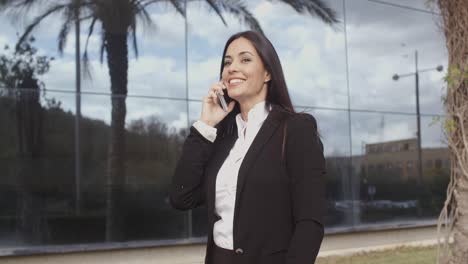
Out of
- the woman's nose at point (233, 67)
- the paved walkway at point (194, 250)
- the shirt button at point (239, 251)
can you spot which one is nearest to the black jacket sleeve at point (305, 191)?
the shirt button at point (239, 251)

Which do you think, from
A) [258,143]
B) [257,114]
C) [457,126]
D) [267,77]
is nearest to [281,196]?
[258,143]

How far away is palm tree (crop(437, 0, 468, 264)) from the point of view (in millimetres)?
5109

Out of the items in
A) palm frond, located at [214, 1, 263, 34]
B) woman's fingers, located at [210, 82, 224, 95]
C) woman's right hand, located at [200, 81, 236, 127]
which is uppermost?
palm frond, located at [214, 1, 263, 34]

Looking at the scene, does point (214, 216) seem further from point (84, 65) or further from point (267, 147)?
point (84, 65)

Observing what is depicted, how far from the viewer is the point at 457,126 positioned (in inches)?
205

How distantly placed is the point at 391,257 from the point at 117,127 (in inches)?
169

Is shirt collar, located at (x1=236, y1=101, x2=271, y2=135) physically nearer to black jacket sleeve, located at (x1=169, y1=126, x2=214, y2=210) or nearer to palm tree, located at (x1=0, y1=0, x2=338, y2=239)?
black jacket sleeve, located at (x1=169, y1=126, x2=214, y2=210)

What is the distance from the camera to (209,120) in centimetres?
222

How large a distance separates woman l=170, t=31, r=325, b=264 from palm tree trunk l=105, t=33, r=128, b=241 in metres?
5.72

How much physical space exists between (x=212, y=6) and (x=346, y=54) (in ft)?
8.24

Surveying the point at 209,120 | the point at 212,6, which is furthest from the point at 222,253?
Answer: the point at 212,6

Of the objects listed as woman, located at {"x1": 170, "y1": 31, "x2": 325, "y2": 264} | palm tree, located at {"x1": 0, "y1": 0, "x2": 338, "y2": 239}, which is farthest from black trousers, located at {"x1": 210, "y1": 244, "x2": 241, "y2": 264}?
palm tree, located at {"x1": 0, "y1": 0, "x2": 338, "y2": 239}

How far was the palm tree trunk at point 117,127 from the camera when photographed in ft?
25.3

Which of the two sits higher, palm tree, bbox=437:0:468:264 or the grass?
palm tree, bbox=437:0:468:264
